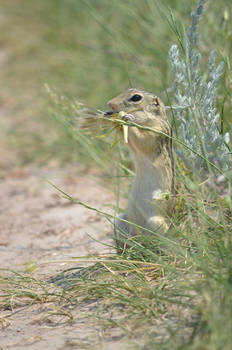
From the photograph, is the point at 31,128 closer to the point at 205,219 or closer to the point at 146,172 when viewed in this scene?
the point at 146,172

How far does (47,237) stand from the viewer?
383 cm

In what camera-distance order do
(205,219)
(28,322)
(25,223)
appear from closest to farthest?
(205,219) < (28,322) < (25,223)

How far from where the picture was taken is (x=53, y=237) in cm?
381

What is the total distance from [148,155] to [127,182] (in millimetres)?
834

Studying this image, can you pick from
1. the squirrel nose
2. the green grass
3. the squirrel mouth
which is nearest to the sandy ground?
the green grass

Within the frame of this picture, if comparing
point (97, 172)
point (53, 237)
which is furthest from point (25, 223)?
point (97, 172)

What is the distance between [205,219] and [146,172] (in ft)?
2.26

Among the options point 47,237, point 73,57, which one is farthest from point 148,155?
point 73,57

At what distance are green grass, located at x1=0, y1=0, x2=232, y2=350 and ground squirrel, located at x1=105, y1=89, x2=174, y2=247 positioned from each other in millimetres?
97

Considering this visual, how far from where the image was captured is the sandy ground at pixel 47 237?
223 centimetres

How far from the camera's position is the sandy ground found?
223 centimetres

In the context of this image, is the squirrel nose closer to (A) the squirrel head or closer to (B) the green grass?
(A) the squirrel head

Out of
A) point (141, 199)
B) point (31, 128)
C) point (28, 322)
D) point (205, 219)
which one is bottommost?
point (31, 128)

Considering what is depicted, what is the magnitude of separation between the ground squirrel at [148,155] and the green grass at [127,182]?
0.10m
